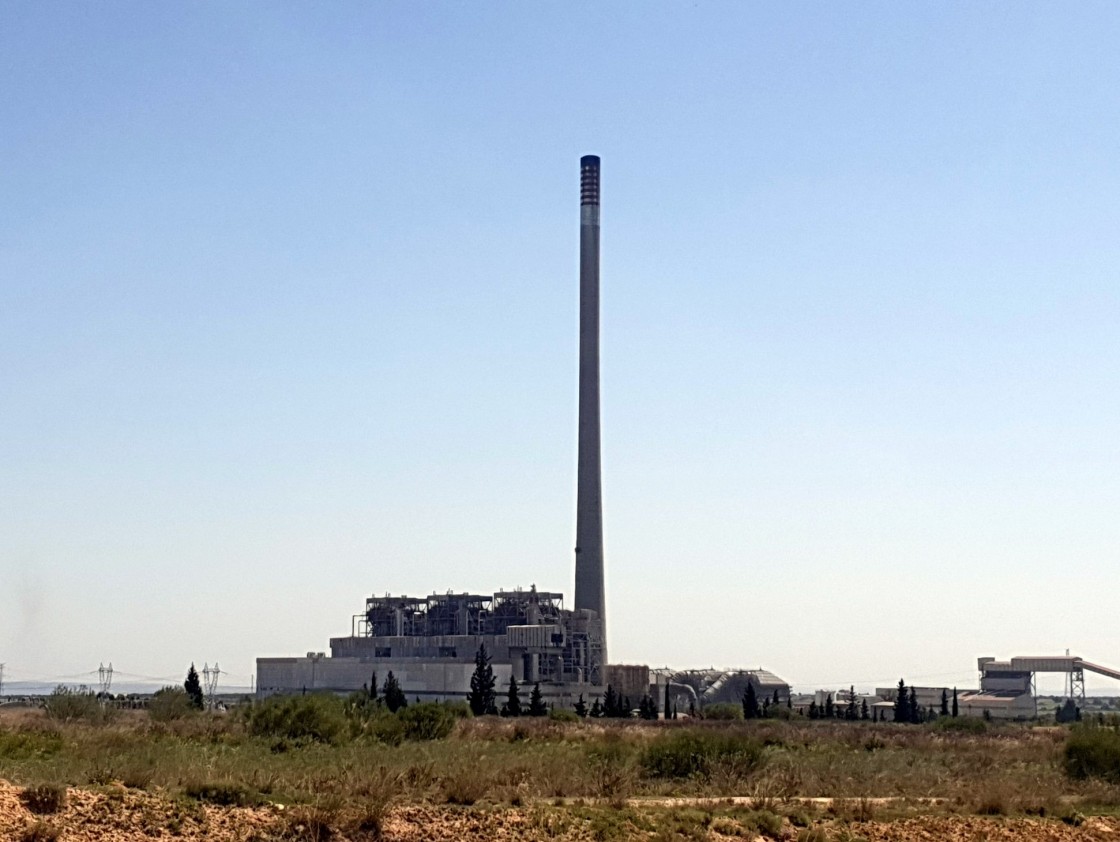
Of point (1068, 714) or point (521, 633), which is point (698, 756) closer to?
point (521, 633)

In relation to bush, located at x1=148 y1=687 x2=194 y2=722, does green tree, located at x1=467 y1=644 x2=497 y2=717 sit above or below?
below

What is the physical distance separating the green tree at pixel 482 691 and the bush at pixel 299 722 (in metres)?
48.2

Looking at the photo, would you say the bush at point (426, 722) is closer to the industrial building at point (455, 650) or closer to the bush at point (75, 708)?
the bush at point (75, 708)

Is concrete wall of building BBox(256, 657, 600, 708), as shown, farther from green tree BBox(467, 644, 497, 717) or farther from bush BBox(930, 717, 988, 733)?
bush BBox(930, 717, 988, 733)

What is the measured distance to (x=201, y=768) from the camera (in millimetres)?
24719

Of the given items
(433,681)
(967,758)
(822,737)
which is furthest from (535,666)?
(967,758)

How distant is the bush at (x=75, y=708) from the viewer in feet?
158

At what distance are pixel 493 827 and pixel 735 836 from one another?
4.31 meters

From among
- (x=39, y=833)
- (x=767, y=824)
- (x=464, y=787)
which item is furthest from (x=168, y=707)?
(x=39, y=833)

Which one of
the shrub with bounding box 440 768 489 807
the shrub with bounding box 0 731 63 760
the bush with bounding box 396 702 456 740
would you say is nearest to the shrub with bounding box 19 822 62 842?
the shrub with bounding box 440 768 489 807

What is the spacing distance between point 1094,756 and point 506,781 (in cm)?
1913

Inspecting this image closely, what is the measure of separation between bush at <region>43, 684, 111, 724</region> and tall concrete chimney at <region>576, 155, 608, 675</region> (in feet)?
240

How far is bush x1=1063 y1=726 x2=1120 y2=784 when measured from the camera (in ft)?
121

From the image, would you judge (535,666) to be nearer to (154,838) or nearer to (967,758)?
(967,758)
